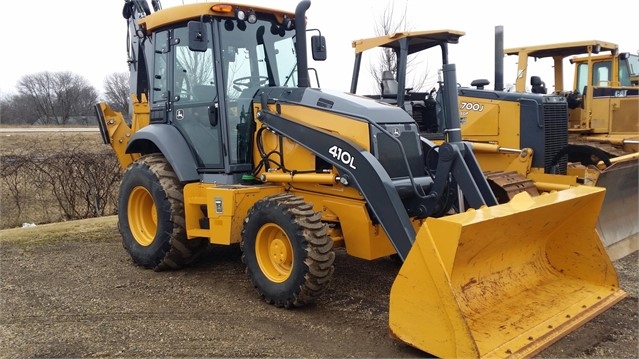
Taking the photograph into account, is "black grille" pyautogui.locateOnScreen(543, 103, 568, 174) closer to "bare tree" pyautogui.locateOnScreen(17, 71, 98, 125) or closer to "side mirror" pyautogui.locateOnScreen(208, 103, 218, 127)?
"side mirror" pyautogui.locateOnScreen(208, 103, 218, 127)

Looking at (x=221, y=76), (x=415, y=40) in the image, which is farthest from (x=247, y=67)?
(x=415, y=40)

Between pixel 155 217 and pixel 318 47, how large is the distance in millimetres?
2584

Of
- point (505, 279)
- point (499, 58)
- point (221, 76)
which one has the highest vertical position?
point (499, 58)

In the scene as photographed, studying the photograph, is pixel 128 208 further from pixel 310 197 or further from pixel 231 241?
pixel 310 197

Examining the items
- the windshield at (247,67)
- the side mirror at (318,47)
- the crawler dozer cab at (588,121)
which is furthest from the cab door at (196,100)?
the crawler dozer cab at (588,121)

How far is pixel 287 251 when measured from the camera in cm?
460

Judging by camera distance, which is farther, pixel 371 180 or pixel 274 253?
pixel 274 253

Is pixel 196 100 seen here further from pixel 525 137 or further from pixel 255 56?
pixel 525 137

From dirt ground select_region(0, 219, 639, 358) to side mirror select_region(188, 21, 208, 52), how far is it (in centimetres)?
226

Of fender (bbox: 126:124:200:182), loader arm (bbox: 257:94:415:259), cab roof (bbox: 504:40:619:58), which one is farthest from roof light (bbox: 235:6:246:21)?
cab roof (bbox: 504:40:619:58)

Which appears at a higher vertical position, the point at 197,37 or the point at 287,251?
the point at 197,37

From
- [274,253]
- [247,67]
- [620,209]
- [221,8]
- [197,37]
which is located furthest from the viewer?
[620,209]

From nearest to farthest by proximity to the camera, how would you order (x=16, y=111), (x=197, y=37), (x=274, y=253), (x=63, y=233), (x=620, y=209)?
(x=274, y=253)
(x=197, y=37)
(x=620, y=209)
(x=63, y=233)
(x=16, y=111)

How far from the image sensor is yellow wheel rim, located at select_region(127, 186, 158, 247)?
6.08m
